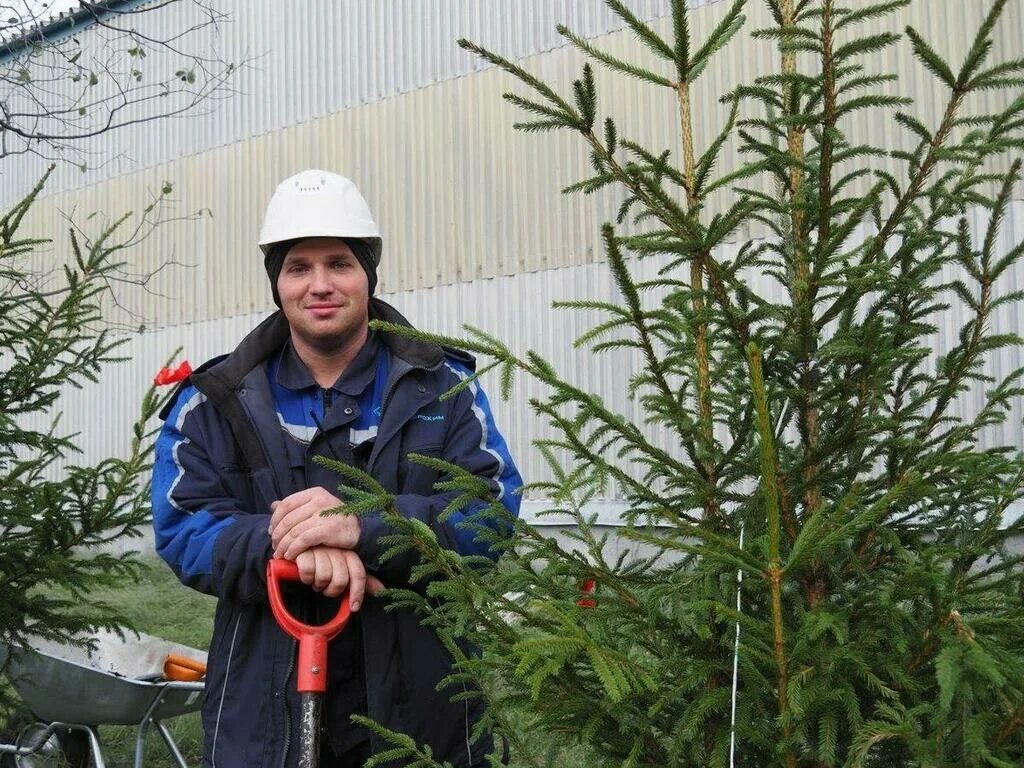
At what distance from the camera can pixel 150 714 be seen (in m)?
4.75

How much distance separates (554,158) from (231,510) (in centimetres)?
975

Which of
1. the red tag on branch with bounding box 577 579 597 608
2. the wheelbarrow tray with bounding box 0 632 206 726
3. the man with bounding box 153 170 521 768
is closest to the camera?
the red tag on branch with bounding box 577 579 597 608

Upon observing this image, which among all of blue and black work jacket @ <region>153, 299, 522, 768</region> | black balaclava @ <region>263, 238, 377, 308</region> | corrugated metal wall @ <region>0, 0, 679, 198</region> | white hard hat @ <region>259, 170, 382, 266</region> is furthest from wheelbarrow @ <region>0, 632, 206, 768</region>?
corrugated metal wall @ <region>0, 0, 679, 198</region>

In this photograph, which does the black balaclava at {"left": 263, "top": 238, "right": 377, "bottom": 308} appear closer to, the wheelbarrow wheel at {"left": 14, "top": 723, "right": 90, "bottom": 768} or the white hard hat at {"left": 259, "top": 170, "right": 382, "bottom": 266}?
the white hard hat at {"left": 259, "top": 170, "right": 382, "bottom": 266}

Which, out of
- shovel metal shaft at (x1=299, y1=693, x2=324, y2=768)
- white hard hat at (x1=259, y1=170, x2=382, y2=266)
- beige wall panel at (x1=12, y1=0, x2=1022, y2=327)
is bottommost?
shovel metal shaft at (x1=299, y1=693, x2=324, y2=768)

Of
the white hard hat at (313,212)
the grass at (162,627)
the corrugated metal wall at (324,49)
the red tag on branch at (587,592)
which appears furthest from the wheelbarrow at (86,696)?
the corrugated metal wall at (324,49)

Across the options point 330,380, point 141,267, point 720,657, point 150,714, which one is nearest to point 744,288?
point 720,657

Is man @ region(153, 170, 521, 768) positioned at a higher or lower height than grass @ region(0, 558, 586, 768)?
higher

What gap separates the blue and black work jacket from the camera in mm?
2691

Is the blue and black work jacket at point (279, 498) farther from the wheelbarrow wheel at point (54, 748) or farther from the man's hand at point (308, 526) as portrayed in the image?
the wheelbarrow wheel at point (54, 748)

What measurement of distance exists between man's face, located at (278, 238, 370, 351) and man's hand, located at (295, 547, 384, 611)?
0.60m

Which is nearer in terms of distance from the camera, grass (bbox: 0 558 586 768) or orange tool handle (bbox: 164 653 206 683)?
orange tool handle (bbox: 164 653 206 683)

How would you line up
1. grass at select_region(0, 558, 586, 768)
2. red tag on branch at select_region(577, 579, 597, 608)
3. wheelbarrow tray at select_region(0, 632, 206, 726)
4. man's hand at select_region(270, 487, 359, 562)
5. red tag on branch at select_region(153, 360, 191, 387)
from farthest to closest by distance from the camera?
grass at select_region(0, 558, 586, 768) → wheelbarrow tray at select_region(0, 632, 206, 726) → red tag on branch at select_region(153, 360, 191, 387) → man's hand at select_region(270, 487, 359, 562) → red tag on branch at select_region(577, 579, 597, 608)

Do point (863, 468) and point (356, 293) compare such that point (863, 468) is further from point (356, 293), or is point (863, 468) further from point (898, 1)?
point (356, 293)
